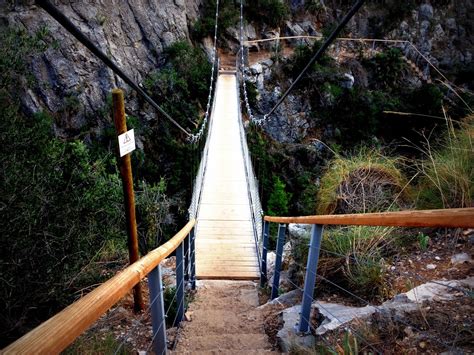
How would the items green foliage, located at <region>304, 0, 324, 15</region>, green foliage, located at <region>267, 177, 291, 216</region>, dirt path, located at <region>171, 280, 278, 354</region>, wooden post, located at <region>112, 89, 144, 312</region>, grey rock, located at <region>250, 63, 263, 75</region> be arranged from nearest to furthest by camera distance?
dirt path, located at <region>171, 280, 278, 354</region> → wooden post, located at <region>112, 89, 144, 312</region> → green foliage, located at <region>267, 177, 291, 216</region> → grey rock, located at <region>250, 63, 263, 75</region> → green foliage, located at <region>304, 0, 324, 15</region>

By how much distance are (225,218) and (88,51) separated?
7272 millimetres

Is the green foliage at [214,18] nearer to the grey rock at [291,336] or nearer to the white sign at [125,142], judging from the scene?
the white sign at [125,142]

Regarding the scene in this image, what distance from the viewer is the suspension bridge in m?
0.60

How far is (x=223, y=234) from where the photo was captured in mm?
4254

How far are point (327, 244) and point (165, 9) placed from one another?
10691mm

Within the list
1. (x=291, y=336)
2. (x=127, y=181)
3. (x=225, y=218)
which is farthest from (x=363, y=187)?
(x=225, y=218)

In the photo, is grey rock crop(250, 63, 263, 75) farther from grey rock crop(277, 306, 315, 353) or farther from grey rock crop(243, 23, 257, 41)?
grey rock crop(277, 306, 315, 353)

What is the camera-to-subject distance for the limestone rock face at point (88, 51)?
877 cm

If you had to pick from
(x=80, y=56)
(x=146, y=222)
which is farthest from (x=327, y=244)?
(x=80, y=56)

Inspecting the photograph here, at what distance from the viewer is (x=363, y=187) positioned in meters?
2.78

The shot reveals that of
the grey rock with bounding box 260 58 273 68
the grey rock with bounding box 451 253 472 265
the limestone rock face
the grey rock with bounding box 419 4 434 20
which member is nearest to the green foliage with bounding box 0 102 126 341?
the grey rock with bounding box 451 253 472 265

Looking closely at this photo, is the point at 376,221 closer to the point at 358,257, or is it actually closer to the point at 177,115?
the point at 358,257

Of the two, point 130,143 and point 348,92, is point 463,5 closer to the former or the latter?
point 348,92

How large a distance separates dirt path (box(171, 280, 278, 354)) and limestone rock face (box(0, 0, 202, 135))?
7140 millimetres
